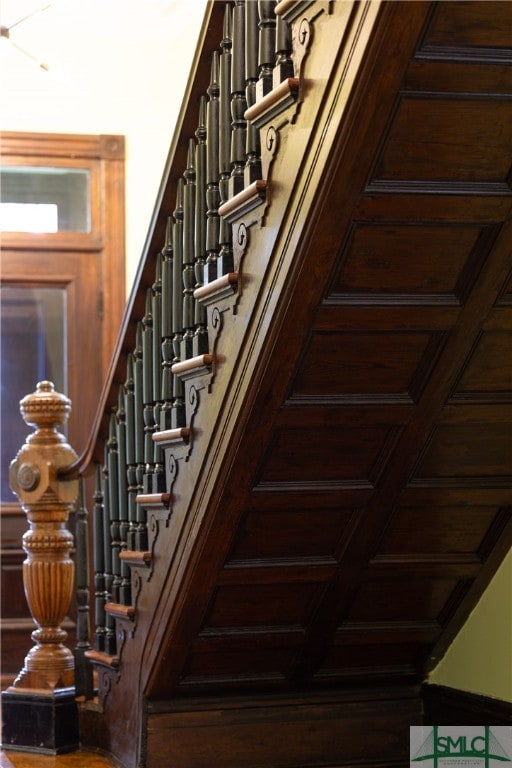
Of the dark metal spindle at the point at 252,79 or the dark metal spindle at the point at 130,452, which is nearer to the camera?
the dark metal spindle at the point at 252,79

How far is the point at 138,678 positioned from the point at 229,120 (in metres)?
1.64

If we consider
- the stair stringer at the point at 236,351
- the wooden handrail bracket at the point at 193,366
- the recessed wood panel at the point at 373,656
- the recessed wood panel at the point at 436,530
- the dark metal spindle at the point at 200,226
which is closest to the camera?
the stair stringer at the point at 236,351

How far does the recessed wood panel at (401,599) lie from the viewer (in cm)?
334

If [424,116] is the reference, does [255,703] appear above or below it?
below

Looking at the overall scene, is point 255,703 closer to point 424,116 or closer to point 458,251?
point 458,251

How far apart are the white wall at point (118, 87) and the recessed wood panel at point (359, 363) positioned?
347 centimetres

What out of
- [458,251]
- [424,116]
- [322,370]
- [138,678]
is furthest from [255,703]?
[424,116]

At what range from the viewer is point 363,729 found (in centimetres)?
355

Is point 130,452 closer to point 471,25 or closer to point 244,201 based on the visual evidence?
point 244,201

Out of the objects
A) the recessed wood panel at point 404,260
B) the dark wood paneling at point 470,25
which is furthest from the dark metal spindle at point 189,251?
the dark wood paneling at point 470,25

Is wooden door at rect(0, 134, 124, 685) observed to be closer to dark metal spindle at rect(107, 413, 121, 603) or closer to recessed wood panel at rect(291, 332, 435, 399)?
dark metal spindle at rect(107, 413, 121, 603)

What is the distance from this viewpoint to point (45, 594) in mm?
3871

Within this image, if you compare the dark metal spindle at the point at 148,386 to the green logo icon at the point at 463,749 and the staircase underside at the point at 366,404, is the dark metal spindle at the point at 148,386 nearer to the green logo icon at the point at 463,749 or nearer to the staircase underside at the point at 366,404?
the staircase underside at the point at 366,404

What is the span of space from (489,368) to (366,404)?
1.03ft
